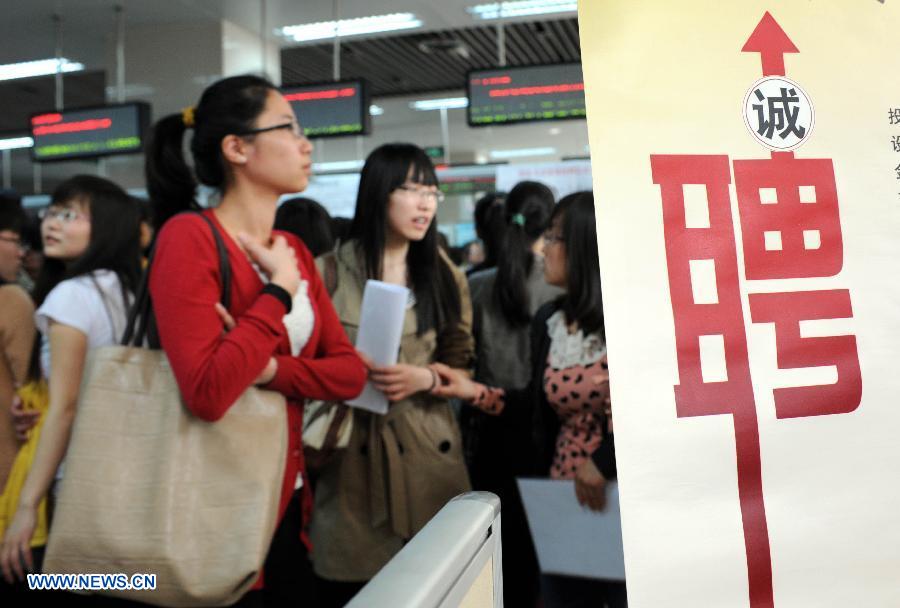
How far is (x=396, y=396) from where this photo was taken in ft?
6.25

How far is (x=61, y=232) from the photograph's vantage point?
199cm

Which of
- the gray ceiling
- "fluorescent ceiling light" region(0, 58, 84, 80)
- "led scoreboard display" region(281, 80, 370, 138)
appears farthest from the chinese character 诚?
"fluorescent ceiling light" region(0, 58, 84, 80)

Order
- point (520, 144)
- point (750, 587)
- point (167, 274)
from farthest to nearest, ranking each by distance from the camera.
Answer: point (520, 144)
point (167, 274)
point (750, 587)

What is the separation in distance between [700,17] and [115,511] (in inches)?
41.0

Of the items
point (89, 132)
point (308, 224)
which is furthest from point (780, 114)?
point (89, 132)

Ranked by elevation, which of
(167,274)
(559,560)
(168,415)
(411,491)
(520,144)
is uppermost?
(520,144)

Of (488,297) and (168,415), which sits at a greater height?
(488,297)

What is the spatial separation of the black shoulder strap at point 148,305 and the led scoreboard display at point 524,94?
4672 millimetres

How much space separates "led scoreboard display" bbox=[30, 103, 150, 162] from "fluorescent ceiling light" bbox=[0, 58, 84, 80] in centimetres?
182

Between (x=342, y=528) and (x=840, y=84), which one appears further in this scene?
(x=342, y=528)

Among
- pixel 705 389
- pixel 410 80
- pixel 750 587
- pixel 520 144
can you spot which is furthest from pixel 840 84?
pixel 520 144

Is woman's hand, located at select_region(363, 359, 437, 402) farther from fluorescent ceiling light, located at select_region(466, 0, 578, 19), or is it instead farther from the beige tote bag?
fluorescent ceiling light, located at select_region(466, 0, 578, 19)

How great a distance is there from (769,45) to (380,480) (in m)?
1.40

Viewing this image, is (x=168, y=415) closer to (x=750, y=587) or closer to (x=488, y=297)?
(x=750, y=587)
